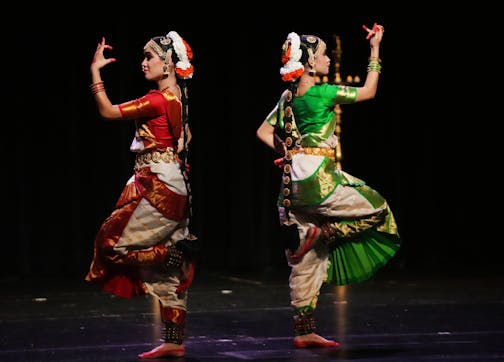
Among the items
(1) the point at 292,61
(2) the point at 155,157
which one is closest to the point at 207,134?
(1) the point at 292,61

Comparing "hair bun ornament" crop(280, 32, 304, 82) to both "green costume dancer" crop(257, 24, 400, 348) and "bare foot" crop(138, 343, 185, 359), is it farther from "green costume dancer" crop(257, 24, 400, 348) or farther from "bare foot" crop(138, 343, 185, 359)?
"bare foot" crop(138, 343, 185, 359)

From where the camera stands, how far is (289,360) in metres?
3.73

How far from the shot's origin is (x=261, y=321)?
15.7 ft

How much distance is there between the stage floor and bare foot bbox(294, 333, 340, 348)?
54mm

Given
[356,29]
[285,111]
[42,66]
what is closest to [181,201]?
[285,111]

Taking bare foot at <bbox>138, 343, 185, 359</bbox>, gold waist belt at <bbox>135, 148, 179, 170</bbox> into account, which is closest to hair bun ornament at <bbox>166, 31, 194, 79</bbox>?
gold waist belt at <bbox>135, 148, 179, 170</bbox>

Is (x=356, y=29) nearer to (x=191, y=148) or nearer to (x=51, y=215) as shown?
(x=191, y=148)

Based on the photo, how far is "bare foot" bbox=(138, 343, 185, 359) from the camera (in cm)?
382

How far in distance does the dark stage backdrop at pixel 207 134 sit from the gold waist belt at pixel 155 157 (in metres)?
3.31

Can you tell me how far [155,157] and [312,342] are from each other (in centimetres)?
95

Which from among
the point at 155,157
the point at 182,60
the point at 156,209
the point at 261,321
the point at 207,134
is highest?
the point at 182,60

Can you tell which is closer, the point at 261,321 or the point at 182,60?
the point at 182,60

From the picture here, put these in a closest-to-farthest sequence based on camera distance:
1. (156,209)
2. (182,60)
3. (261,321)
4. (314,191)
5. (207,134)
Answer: (156,209) → (182,60) → (314,191) → (261,321) → (207,134)

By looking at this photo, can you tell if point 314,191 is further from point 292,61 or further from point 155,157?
point 155,157
